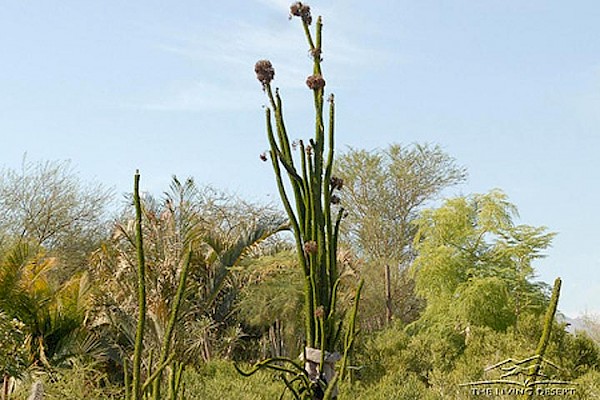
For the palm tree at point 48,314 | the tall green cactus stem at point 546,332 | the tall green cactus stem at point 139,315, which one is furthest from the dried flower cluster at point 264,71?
the palm tree at point 48,314

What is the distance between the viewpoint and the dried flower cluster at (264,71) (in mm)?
2934

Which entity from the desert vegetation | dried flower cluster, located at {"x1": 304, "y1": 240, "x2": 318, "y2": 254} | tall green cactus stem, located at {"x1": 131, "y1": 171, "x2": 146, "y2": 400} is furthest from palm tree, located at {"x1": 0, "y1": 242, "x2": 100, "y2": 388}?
tall green cactus stem, located at {"x1": 131, "y1": 171, "x2": 146, "y2": 400}

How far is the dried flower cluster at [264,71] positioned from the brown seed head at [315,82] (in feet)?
0.51

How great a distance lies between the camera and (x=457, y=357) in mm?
6262

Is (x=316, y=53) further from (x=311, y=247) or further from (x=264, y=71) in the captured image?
(x=311, y=247)

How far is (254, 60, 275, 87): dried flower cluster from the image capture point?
293 cm

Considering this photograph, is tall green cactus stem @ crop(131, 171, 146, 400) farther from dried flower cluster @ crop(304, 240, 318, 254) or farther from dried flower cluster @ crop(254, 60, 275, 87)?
dried flower cluster @ crop(254, 60, 275, 87)

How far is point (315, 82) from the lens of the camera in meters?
2.87

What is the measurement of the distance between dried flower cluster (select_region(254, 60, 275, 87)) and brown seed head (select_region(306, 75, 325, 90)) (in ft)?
0.51

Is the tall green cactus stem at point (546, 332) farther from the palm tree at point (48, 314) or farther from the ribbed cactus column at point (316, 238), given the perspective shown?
the palm tree at point (48, 314)

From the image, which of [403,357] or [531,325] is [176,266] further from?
[531,325]

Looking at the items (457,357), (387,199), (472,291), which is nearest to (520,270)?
(472,291)

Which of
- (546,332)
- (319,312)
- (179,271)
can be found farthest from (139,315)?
(179,271)

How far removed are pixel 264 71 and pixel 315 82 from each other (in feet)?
0.69
